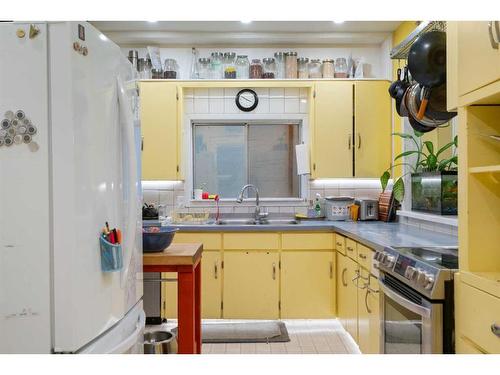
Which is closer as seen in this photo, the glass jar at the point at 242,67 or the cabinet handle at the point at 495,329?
the cabinet handle at the point at 495,329

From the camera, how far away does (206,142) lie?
4.75 m

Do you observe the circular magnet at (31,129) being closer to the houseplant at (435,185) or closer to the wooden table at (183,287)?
the wooden table at (183,287)

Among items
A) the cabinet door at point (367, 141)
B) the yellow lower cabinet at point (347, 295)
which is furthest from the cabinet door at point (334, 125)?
the yellow lower cabinet at point (347, 295)

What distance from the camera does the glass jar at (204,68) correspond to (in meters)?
4.48

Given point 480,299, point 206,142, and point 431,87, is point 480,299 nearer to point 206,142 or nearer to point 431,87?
point 431,87

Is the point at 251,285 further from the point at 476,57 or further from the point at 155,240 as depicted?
the point at 476,57

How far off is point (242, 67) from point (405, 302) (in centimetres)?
313

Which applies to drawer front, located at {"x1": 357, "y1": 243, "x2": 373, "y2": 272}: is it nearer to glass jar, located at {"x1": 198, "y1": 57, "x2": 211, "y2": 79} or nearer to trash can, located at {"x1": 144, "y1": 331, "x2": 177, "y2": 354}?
trash can, located at {"x1": 144, "y1": 331, "x2": 177, "y2": 354}

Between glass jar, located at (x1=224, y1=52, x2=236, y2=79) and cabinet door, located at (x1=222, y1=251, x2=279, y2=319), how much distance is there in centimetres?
172

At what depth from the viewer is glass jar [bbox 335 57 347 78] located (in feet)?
14.5

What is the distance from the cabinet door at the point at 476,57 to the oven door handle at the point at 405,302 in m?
0.84

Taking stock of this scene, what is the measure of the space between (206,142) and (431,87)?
2.92 metres

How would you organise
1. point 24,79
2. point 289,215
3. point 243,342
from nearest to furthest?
point 24,79 < point 243,342 < point 289,215
